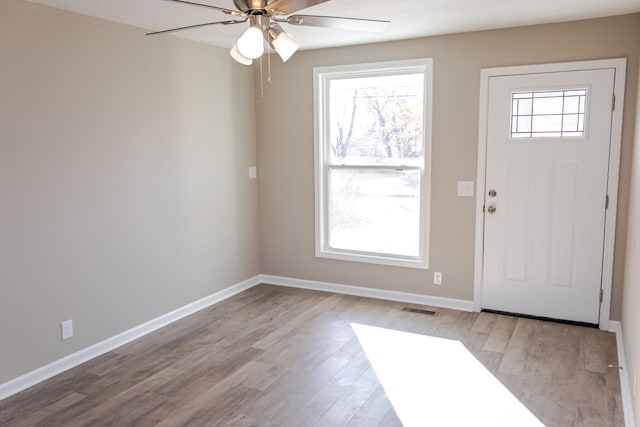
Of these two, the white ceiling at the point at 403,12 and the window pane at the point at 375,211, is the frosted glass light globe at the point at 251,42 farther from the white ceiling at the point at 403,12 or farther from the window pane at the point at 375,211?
the window pane at the point at 375,211

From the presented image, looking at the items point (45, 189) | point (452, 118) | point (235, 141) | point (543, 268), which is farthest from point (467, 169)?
point (45, 189)

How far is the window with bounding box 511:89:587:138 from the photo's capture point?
12.5ft

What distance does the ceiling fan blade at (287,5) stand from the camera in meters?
2.03

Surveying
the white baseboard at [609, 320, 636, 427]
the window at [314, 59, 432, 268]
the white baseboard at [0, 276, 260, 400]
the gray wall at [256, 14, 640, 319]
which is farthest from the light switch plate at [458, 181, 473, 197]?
the white baseboard at [0, 276, 260, 400]

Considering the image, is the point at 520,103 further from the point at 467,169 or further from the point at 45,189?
the point at 45,189

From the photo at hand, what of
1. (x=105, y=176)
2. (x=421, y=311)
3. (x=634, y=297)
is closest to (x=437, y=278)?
(x=421, y=311)

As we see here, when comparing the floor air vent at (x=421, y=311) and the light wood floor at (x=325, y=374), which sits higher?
the floor air vent at (x=421, y=311)

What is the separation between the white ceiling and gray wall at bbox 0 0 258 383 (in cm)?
22

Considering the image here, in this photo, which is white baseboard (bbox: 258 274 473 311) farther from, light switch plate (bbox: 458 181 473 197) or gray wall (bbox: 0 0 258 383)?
light switch plate (bbox: 458 181 473 197)

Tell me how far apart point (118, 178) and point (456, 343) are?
9.05ft

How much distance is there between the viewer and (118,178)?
3.69 m

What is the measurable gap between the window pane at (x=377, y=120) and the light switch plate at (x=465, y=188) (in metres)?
0.43

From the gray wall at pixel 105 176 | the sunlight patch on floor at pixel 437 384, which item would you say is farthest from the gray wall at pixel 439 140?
the sunlight patch on floor at pixel 437 384

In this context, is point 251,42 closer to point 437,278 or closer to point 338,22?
point 338,22
